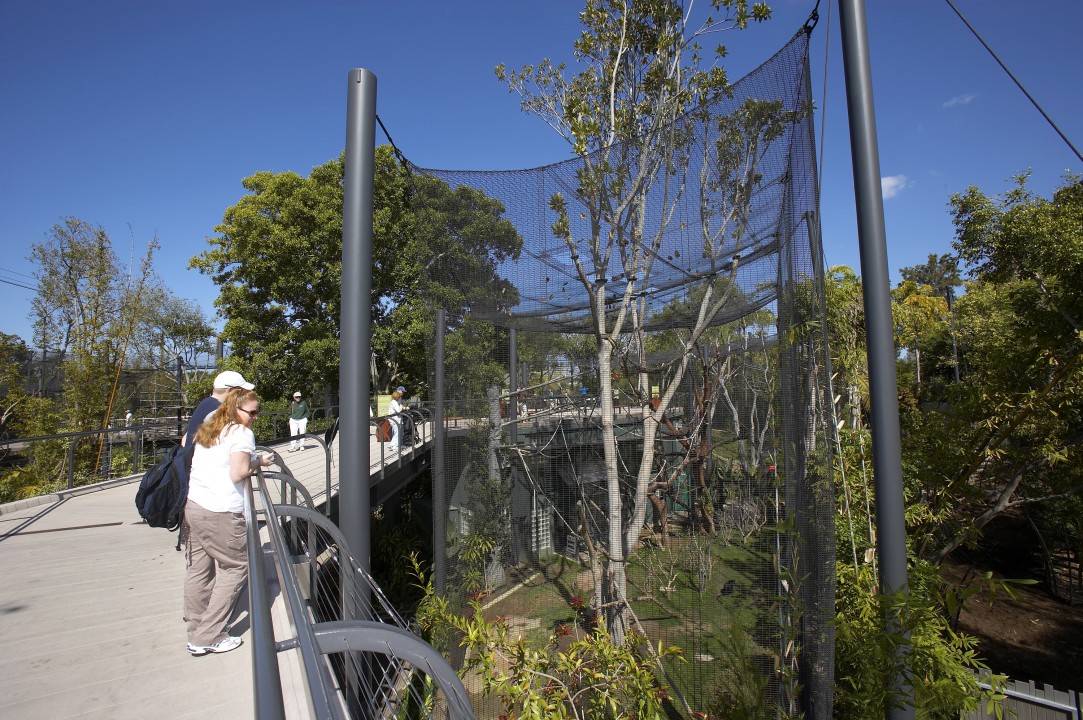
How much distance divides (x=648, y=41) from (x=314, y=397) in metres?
17.5

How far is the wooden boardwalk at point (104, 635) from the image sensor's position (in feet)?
7.47

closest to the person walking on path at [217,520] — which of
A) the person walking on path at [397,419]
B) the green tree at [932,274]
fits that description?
the person walking on path at [397,419]

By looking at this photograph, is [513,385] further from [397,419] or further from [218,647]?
[397,419]

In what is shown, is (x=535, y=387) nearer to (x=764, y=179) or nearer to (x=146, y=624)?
(x=764, y=179)

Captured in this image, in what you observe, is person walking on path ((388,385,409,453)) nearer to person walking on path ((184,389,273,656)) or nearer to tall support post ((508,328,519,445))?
tall support post ((508,328,519,445))

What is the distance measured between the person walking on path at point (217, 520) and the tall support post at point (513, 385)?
4.38 ft

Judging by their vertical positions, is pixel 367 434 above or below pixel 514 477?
above

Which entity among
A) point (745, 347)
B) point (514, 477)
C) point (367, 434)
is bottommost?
point (514, 477)

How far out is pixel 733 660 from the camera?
234 centimetres

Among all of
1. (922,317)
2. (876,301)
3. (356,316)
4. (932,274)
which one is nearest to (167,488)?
(356,316)

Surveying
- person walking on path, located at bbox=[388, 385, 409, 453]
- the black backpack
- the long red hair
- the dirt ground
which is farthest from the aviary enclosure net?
the dirt ground

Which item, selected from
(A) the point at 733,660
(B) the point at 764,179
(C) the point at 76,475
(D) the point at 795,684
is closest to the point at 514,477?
(A) the point at 733,660

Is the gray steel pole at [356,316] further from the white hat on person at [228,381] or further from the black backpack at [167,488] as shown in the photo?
the black backpack at [167,488]

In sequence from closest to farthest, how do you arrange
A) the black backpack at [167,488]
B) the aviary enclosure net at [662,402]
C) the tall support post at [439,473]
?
the aviary enclosure net at [662,402], the black backpack at [167,488], the tall support post at [439,473]
